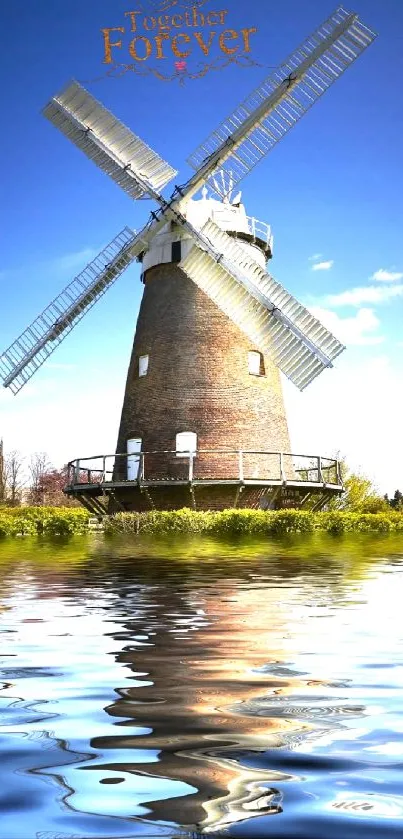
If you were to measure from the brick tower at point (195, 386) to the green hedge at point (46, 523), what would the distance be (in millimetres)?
2535

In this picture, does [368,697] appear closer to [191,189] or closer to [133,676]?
[133,676]

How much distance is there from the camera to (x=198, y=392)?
2570cm

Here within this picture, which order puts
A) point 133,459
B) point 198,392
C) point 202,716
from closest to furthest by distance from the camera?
point 202,716
point 198,392
point 133,459

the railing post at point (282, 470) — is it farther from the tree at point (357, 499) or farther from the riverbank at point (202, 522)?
the tree at point (357, 499)

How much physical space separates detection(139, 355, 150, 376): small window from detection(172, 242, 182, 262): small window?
3.25 metres

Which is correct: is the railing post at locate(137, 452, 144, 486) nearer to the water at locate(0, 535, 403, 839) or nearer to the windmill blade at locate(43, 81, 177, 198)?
the windmill blade at locate(43, 81, 177, 198)

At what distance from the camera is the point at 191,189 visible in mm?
26344

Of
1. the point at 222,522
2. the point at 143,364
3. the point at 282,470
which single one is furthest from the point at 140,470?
the point at 222,522

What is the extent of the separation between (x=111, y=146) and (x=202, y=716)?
26.3 m

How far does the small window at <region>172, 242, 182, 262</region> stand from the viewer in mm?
26941

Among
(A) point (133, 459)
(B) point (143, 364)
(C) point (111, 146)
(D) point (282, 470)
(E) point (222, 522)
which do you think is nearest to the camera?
Result: (E) point (222, 522)

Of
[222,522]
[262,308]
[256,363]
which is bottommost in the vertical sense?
[222,522]

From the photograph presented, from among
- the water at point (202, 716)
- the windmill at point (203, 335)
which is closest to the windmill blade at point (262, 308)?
the windmill at point (203, 335)

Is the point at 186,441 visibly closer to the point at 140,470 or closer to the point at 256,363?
the point at 140,470
